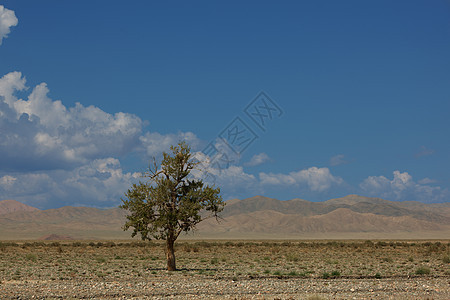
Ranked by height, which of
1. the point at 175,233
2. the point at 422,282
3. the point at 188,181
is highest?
the point at 188,181

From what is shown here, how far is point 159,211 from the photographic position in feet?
110

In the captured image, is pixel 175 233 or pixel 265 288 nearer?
pixel 265 288

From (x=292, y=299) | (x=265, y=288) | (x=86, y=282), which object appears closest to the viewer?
(x=292, y=299)

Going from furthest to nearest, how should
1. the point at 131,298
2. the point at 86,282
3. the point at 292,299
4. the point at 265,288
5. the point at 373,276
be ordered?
the point at 373,276 → the point at 86,282 → the point at 265,288 → the point at 131,298 → the point at 292,299

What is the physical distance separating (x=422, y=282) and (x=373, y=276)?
4.53m

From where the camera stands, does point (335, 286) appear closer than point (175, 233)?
Yes

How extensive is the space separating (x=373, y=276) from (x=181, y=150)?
15357mm

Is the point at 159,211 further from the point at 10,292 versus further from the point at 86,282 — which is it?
the point at 10,292

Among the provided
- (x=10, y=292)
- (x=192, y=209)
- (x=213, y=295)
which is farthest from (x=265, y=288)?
(x=10, y=292)

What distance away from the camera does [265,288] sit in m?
24.7

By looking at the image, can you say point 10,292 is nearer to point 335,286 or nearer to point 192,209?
point 192,209

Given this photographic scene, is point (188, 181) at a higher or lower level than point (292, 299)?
higher

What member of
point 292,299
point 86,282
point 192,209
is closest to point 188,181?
point 192,209

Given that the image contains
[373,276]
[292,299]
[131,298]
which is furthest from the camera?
[373,276]
